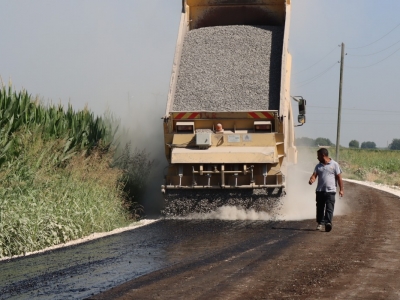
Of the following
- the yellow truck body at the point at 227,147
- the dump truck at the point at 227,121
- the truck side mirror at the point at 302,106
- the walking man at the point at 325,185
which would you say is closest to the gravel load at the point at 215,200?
the dump truck at the point at 227,121

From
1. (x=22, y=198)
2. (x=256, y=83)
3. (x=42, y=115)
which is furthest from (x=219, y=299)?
(x=42, y=115)

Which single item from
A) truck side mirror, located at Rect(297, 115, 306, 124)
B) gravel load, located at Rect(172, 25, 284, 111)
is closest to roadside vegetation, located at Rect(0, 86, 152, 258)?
gravel load, located at Rect(172, 25, 284, 111)

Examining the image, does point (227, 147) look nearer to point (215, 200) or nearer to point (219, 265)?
point (215, 200)

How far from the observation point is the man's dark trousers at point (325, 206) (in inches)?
500

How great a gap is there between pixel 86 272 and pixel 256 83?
729cm

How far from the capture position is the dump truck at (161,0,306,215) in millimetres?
14203

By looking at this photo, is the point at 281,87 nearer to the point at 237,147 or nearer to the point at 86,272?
the point at 237,147

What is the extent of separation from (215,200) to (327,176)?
2323mm

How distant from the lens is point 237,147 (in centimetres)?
1432

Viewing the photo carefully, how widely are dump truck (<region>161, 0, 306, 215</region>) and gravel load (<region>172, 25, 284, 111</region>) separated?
0.06 feet

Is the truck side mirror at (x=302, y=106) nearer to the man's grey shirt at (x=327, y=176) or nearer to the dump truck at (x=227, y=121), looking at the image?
the dump truck at (x=227, y=121)

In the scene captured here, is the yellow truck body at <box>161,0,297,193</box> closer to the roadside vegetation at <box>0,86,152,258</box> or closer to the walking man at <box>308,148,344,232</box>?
the walking man at <box>308,148,344,232</box>

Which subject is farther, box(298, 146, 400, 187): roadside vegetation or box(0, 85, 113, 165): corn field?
box(298, 146, 400, 187): roadside vegetation

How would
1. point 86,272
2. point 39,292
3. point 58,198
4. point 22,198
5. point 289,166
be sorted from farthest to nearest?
1. point 289,166
2. point 58,198
3. point 22,198
4. point 86,272
5. point 39,292
